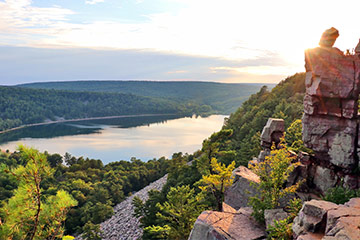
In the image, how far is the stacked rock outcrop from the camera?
19.1 meters

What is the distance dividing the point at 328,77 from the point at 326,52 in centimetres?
168

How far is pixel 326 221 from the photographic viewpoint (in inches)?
511

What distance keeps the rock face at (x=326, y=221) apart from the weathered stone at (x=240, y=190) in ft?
30.3

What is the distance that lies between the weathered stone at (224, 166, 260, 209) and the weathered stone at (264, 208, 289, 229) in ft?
17.8

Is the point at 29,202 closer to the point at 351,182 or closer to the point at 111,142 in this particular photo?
the point at 351,182

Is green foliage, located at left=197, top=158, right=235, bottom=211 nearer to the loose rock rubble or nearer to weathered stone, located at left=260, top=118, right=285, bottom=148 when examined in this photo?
weathered stone, located at left=260, top=118, right=285, bottom=148

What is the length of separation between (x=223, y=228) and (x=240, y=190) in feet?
24.3

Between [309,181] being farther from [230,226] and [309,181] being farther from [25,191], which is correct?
[25,191]

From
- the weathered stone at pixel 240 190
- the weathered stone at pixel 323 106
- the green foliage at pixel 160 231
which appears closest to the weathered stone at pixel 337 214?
the weathered stone at pixel 323 106

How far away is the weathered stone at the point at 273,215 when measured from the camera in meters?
16.6

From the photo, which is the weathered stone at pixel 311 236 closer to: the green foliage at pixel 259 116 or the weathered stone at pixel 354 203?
the weathered stone at pixel 354 203

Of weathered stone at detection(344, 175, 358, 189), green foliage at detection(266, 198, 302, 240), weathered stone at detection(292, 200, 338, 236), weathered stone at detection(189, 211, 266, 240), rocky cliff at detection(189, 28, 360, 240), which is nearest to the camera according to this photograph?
weathered stone at detection(292, 200, 338, 236)

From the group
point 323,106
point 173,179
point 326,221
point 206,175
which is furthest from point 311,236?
point 173,179

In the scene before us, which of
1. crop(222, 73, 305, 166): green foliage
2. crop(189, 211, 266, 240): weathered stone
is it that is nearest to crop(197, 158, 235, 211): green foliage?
crop(189, 211, 266, 240): weathered stone
